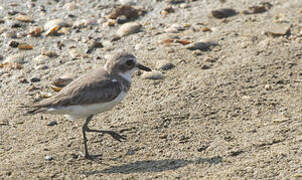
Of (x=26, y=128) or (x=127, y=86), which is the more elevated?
(x=127, y=86)

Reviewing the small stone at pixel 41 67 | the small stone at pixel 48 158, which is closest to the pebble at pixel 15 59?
the small stone at pixel 41 67

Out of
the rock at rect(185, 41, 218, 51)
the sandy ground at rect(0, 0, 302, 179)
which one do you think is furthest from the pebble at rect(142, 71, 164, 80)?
the rock at rect(185, 41, 218, 51)

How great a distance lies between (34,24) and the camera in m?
8.53

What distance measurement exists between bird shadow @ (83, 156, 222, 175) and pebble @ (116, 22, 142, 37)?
3.26 m

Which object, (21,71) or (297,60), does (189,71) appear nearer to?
(297,60)

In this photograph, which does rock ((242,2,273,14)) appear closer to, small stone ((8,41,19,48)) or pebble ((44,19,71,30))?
pebble ((44,19,71,30))

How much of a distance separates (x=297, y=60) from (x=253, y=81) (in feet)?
2.33

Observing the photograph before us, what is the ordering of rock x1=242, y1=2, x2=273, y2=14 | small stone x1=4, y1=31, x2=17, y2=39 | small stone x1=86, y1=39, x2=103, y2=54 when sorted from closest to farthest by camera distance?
small stone x1=86, y1=39, x2=103, y2=54 → small stone x1=4, y1=31, x2=17, y2=39 → rock x1=242, y1=2, x2=273, y2=14

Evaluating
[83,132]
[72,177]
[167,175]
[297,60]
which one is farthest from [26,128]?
[297,60]

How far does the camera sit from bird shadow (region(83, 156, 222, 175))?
4.97m

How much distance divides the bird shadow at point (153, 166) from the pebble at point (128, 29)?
326 centimetres

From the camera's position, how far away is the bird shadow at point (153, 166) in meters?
4.97

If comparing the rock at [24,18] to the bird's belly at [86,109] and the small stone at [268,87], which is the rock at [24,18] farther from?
the small stone at [268,87]

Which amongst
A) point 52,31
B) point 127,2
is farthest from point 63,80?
point 127,2
